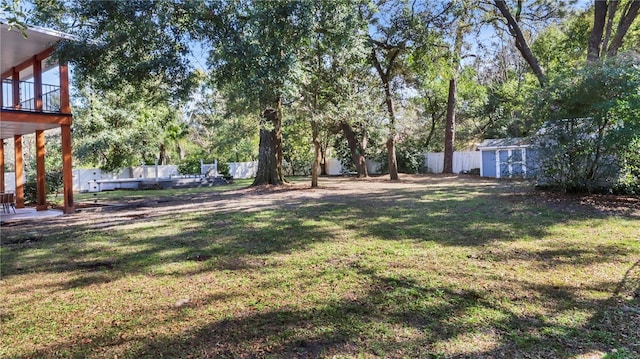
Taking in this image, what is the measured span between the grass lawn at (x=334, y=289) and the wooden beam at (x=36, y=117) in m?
4.00

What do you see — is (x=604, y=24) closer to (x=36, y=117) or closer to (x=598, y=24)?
(x=598, y=24)

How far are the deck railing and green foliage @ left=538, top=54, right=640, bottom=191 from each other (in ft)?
44.3

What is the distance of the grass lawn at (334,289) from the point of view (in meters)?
2.90

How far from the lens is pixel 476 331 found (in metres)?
3.02

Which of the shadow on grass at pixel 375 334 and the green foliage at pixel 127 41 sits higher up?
the green foliage at pixel 127 41

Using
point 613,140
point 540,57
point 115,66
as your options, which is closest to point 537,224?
point 613,140

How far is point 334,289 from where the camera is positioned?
157 inches

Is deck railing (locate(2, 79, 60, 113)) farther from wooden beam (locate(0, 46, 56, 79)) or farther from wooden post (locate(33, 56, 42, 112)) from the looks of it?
wooden beam (locate(0, 46, 56, 79))

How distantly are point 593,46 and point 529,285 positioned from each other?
11.7 m

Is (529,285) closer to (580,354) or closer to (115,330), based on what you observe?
(580,354)

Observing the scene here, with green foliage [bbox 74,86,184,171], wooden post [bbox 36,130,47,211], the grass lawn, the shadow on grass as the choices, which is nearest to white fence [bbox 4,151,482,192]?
green foliage [bbox 74,86,184,171]

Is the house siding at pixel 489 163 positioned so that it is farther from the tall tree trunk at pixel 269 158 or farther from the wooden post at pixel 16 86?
the wooden post at pixel 16 86

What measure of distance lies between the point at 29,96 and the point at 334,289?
13.2m

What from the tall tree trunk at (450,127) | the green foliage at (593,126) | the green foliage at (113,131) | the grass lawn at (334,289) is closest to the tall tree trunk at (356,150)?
the tall tree trunk at (450,127)
